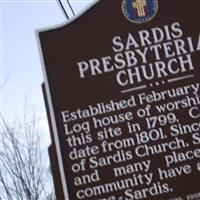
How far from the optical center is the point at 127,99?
5957 mm

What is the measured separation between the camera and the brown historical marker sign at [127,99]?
19.1 ft

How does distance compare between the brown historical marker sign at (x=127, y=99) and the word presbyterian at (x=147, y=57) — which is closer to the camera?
the brown historical marker sign at (x=127, y=99)

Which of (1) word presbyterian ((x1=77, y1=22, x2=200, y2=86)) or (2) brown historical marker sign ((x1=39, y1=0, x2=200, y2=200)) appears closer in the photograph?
(2) brown historical marker sign ((x1=39, y1=0, x2=200, y2=200))

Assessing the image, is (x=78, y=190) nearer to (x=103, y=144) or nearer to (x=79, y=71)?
(x=103, y=144)

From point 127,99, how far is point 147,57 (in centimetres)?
45

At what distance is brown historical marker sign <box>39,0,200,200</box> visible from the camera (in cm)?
581

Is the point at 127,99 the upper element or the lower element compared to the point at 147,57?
lower

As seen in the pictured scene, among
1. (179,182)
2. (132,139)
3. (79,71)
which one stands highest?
(79,71)

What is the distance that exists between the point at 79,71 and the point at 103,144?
0.75m

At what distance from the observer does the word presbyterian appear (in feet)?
19.7

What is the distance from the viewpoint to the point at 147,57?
6047mm

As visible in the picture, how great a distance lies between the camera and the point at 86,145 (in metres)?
5.91

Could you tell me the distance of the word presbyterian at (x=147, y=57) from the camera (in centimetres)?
600

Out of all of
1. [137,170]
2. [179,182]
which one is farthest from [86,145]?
[179,182]
